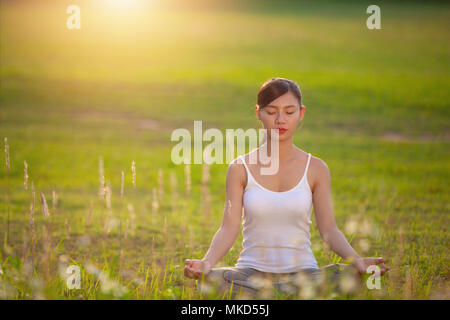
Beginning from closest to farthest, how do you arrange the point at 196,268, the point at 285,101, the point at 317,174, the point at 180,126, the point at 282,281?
the point at 196,268 < the point at 282,281 < the point at 285,101 < the point at 317,174 < the point at 180,126

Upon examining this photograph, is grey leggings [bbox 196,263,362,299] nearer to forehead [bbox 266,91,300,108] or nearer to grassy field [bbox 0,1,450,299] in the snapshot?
grassy field [bbox 0,1,450,299]

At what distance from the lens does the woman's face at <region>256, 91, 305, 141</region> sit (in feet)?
15.3

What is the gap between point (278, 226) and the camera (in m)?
4.66

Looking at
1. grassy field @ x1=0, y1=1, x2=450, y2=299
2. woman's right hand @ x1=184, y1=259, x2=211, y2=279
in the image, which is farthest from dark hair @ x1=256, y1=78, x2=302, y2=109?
woman's right hand @ x1=184, y1=259, x2=211, y2=279

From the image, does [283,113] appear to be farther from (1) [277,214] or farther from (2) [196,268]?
(2) [196,268]

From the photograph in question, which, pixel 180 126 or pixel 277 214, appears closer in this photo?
pixel 277 214

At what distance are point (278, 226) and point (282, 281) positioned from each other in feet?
1.28

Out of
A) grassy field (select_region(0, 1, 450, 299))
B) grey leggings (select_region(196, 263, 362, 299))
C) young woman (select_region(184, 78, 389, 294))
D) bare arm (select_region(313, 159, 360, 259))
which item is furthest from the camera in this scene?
grassy field (select_region(0, 1, 450, 299))

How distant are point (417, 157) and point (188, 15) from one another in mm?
42658

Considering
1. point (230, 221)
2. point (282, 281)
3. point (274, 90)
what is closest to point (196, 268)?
point (230, 221)

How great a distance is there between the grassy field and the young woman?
266 mm

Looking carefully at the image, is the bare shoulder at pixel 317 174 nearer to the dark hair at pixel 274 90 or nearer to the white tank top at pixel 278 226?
the white tank top at pixel 278 226

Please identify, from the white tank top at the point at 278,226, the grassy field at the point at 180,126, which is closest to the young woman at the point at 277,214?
the white tank top at the point at 278,226
